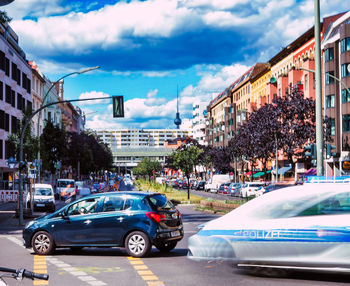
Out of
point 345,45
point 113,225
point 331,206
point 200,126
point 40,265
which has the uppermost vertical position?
point 200,126

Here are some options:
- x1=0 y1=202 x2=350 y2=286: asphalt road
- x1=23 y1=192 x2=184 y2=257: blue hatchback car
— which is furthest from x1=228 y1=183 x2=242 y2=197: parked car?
x1=23 y1=192 x2=184 y2=257: blue hatchback car

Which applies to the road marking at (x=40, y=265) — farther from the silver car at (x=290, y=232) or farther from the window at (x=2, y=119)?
the window at (x=2, y=119)

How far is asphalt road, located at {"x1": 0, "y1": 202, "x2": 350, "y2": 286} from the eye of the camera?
10.1 metres

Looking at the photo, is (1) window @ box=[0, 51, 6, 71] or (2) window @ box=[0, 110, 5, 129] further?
(2) window @ box=[0, 110, 5, 129]

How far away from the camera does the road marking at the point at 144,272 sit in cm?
1012

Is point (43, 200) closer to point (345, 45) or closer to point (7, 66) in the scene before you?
point (7, 66)

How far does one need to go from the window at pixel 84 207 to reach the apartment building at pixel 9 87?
4287 centimetres

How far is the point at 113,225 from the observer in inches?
548

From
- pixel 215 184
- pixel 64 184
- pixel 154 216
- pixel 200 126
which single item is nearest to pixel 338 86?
pixel 215 184

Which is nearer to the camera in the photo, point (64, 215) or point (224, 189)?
point (64, 215)

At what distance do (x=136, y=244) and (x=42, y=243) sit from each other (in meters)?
2.26

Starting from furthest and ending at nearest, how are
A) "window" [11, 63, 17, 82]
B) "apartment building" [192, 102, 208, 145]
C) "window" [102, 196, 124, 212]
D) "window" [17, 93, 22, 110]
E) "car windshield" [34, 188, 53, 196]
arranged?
"apartment building" [192, 102, 208, 145] < "window" [17, 93, 22, 110] < "window" [11, 63, 17, 82] < "car windshield" [34, 188, 53, 196] < "window" [102, 196, 124, 212]

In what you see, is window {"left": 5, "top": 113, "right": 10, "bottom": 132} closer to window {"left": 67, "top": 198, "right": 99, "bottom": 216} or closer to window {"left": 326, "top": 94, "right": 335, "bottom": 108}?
window {"left": 326, "top": 94, "right": 335, "bottom": 108}

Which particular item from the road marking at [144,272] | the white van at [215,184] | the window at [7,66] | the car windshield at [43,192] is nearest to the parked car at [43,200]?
the car windshield at [43,192]
